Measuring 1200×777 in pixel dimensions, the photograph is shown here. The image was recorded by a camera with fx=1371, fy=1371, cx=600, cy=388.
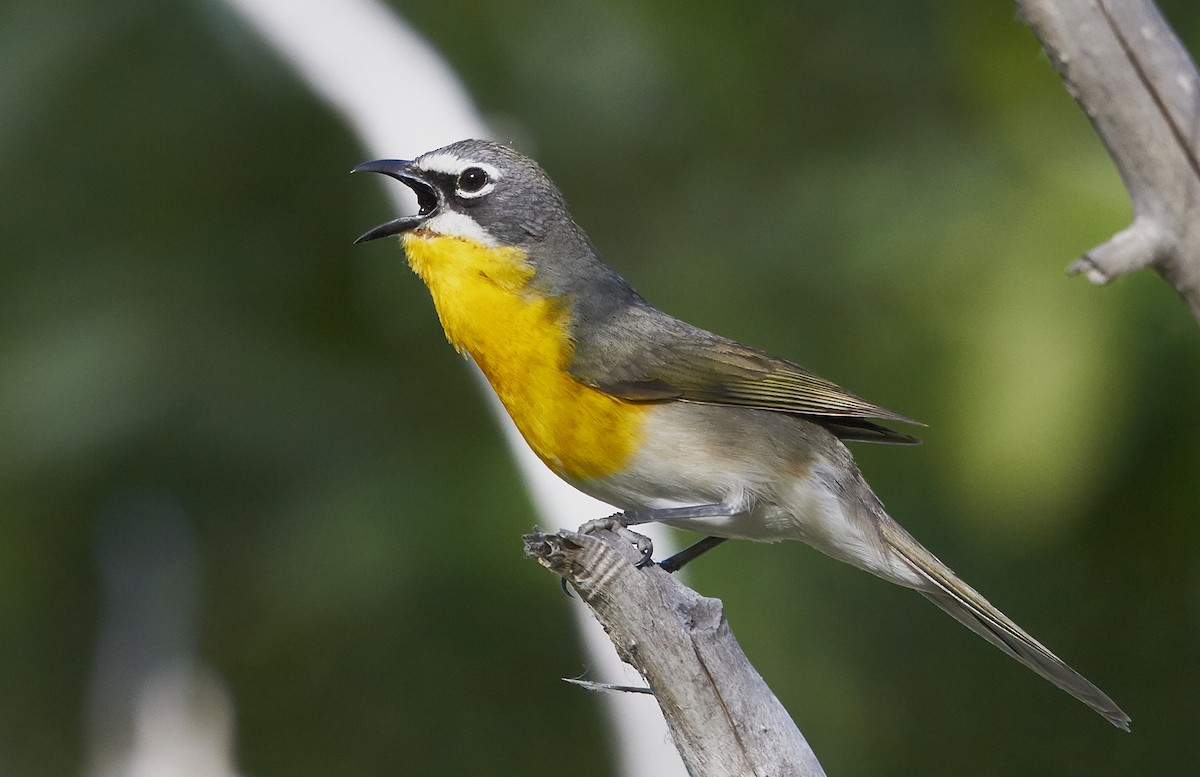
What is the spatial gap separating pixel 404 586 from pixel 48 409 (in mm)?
2685

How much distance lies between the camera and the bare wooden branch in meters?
3.30

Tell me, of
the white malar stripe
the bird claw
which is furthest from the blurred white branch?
the bird claw

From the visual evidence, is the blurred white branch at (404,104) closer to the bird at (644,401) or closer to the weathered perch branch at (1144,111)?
the bird at (644,401)

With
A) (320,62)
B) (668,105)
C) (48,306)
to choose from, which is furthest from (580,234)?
(48,306)

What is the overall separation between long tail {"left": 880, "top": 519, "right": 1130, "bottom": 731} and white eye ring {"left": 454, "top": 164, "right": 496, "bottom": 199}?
1.81 m

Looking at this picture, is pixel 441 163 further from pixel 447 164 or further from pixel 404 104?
pixel 404 104

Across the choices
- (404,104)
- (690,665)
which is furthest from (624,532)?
(404,104)

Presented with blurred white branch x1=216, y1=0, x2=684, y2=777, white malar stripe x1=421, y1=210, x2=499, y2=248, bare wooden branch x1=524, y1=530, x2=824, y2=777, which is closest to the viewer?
bare wooden branch x1=524, y1=530, x2=824, y2=777

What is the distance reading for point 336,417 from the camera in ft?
30.1

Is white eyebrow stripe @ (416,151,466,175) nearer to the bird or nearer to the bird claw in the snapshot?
the bird

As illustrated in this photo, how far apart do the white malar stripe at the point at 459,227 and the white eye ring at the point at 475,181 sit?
0.31ft

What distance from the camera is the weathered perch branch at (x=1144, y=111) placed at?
387cm

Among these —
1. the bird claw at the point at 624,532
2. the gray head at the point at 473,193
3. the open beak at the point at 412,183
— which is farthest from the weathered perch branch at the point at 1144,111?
the open beak at the point at 412,183

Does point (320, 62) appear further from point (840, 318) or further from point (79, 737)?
point (79, 737)
